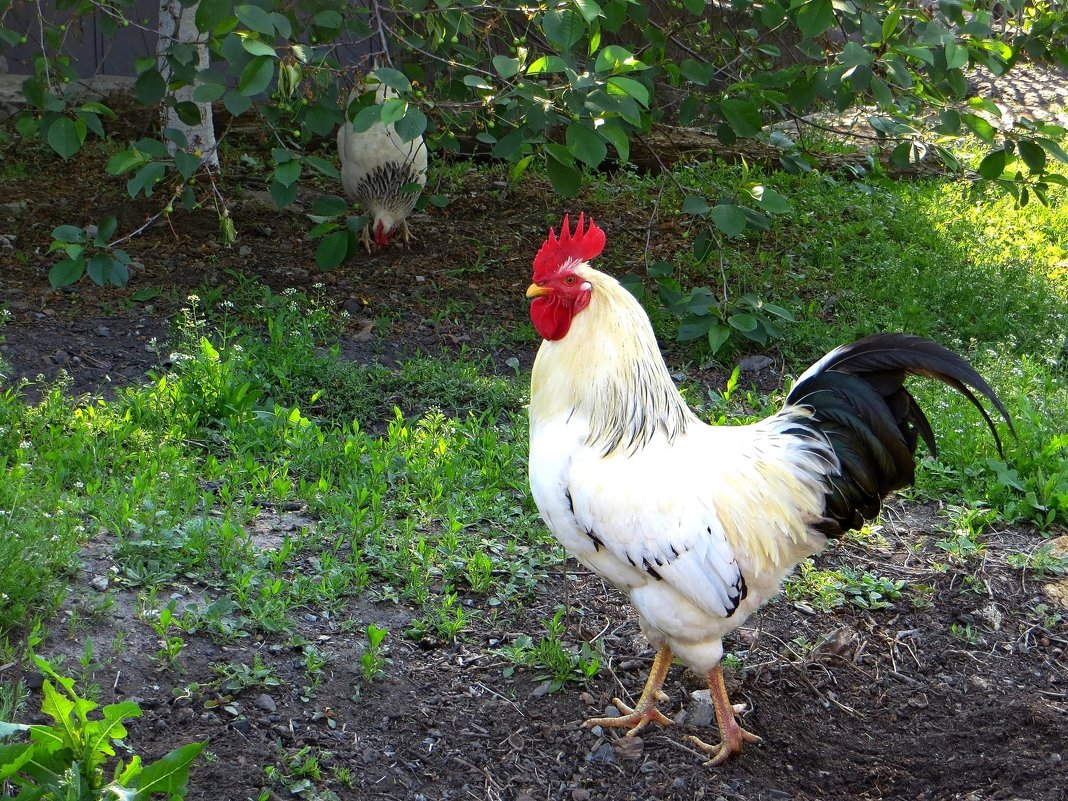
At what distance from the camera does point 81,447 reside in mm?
4395

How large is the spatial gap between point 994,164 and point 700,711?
303cm

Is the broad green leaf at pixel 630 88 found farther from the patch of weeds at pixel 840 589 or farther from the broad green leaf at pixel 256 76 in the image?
the patch of weeds at pixel 840 589

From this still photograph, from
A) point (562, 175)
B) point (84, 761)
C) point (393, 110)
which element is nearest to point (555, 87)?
point (562, 175)

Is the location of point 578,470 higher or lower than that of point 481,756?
higher

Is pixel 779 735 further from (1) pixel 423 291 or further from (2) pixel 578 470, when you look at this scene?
(1) pixel 423 291

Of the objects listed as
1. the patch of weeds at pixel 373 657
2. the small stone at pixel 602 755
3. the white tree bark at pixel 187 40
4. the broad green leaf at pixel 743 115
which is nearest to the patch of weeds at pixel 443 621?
the patch of weeds at pixel 373 657

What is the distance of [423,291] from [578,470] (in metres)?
3.80

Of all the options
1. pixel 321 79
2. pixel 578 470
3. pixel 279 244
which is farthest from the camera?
pixel 279 244

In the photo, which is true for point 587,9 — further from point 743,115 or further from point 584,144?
point 743,115

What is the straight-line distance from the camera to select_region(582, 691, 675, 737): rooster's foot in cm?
328

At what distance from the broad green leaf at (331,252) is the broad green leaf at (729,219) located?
7.01 feet

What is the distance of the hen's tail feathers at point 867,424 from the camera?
313 cm

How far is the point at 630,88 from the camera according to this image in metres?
3.89

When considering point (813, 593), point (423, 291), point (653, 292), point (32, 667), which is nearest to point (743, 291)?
point (653, 292)
